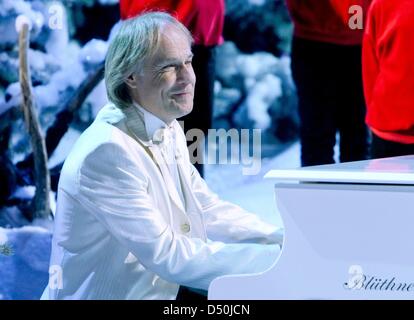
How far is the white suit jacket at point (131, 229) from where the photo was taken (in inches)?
98.2

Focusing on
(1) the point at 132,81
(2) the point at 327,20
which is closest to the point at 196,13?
(2) the point at 327,20

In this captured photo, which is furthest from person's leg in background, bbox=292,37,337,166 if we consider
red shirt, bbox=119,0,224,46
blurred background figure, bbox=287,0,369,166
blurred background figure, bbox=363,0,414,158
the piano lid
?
the piano lid

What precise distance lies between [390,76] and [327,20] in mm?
418

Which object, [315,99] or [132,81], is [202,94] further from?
[132,81]

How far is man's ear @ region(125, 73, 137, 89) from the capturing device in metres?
2.73

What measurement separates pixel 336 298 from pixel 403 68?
5.67 ft

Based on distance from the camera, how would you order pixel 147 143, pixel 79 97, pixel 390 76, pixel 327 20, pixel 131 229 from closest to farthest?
pixel 131 229, pixel 147 143, pixel 390 76, pixel 327 20, pixel 79 97

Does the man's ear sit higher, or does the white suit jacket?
the man's ear

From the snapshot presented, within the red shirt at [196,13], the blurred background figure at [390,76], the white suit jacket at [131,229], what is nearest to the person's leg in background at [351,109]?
the blurred background figure at [390,76]

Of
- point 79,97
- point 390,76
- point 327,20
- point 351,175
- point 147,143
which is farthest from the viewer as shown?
point 79,97

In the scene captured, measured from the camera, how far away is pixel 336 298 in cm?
216

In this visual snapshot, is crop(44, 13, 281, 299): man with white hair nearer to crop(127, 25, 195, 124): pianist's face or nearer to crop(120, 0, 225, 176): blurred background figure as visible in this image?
crop(127, 25, 195, 124): pianist's face

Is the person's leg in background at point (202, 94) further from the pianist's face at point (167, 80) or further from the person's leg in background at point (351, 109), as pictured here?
the pianist's face at point (167, 80)

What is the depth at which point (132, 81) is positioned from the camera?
108 inches
